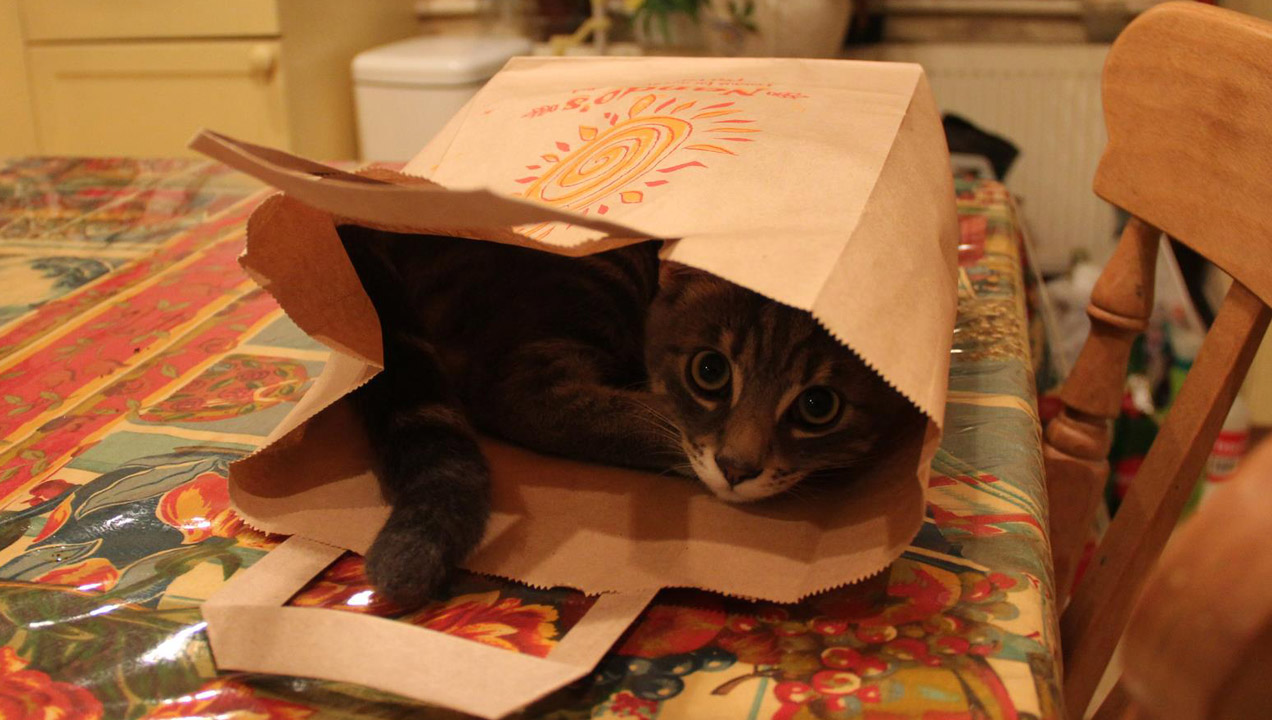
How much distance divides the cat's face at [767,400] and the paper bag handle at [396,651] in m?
0.18

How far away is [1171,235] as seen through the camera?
792 millimetres

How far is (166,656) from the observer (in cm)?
55

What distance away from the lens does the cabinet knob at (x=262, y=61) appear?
8.95 ft

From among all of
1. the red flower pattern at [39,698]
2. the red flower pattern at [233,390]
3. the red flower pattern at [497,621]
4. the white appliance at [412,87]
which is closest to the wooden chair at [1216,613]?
the red flower pattern at [497,621]

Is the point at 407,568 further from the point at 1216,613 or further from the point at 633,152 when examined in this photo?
the point at 1216,613

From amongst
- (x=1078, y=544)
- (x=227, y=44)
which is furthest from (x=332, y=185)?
(x=227, y=44)

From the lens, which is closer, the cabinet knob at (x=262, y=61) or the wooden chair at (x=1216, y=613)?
the wooden chair at (x=1216, y=613)

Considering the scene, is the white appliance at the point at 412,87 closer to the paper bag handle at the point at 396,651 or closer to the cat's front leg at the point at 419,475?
the cat's front leg at the point at 419,475

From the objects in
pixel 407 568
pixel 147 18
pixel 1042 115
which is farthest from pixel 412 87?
pixel 407 568

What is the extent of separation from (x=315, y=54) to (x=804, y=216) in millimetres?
2653

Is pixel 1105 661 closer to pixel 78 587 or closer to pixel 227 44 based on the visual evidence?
→ pixel 78 587

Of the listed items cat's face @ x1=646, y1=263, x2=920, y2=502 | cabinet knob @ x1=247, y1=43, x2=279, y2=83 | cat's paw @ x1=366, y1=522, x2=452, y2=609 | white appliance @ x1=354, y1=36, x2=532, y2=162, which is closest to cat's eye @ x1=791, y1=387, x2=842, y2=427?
cat's face @ x1=646, y1=263, x2=920, y2=502

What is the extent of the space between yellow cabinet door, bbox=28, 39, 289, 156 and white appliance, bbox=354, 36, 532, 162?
246 mm

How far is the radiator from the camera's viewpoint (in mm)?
2711
